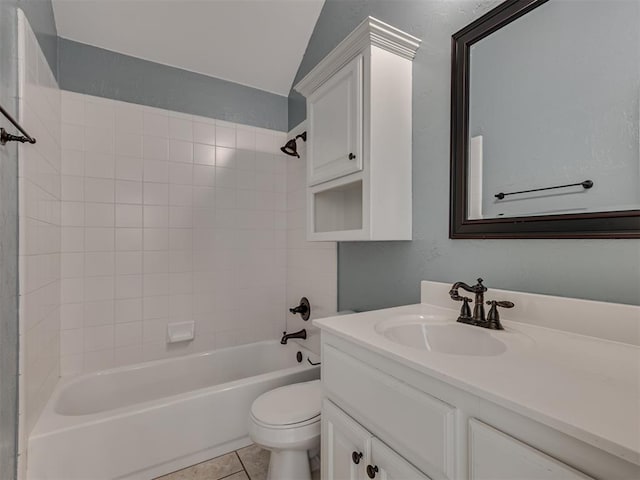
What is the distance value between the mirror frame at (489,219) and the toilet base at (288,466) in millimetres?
1152

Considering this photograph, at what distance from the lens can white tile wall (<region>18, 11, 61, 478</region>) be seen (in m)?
1.23

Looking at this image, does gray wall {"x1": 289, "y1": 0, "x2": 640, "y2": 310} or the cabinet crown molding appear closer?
gray wall {"x1": 289, "y1": 0, "x2": 640, "y2": 310}

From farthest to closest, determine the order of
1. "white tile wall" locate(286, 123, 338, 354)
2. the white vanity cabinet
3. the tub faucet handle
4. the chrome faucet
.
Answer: the tub faucet handle
"white tile wall" locate(286, 123, 338, 354)
the chrome faucet
the white vanity cabinet

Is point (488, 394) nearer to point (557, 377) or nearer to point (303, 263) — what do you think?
→ point (557, 377)

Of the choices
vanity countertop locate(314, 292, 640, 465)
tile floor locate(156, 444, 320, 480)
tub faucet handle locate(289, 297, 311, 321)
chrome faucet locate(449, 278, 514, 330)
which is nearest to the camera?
vanity countertop locate(314, 292, 640, 465)

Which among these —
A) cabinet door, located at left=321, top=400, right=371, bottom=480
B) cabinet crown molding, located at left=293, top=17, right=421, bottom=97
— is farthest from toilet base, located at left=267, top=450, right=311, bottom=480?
cabinet crown molding, located at left=293, top=17, right=421, bottom=97

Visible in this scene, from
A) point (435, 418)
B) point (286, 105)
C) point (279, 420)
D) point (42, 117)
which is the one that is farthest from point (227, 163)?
point (435, 418)

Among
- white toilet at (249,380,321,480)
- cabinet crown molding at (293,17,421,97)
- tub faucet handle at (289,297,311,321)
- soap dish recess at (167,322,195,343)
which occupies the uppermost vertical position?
cabinet crown molding at (293,17,421,97)

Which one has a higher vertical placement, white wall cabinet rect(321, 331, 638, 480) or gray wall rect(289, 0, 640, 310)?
gray wall rect(289, 0, 640, 310)

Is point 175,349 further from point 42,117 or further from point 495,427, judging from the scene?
point 495,427

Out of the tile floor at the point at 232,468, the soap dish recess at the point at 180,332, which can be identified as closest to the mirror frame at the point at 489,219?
the tile floor at the point at 232,468

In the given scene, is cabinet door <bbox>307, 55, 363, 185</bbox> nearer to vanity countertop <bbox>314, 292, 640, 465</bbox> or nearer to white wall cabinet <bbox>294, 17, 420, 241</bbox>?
white wall cabinet <bbox>294, 17, 420, 241</bbox>

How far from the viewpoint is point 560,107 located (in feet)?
3.12

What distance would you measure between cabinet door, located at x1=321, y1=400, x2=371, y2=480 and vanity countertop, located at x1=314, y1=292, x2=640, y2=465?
0.84ft
